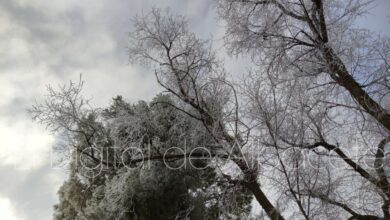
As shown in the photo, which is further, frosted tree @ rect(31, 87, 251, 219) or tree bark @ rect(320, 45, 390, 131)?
frosted tree @ rect(31, 87, 251, 219)

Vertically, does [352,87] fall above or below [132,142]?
below

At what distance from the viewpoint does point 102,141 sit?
717 cm

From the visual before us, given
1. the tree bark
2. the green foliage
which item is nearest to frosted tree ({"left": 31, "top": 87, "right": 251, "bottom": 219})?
the green foliage

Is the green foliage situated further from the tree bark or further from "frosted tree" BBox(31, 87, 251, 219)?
the tree bark

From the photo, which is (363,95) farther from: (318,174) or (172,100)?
(172,100)

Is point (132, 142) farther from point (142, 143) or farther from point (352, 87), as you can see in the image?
point (352, 87)

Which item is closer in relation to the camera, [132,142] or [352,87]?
[352,87]

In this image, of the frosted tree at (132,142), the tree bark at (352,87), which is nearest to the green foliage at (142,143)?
the frosted tree at (132,142)

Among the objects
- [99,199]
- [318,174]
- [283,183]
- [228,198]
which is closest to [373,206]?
[318,174]

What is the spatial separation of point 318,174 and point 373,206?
2.48 feet

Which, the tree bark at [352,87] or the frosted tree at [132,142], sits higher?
the frosted tree at [132,142]

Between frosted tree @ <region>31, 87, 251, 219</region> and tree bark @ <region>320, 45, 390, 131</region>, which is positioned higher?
frosted tree @ <region>31, 87, 251, 219</region>

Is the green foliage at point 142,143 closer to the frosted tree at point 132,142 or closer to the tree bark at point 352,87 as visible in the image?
the frosted tree at point 132,142

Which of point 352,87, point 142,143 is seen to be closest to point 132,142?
point 142,143
